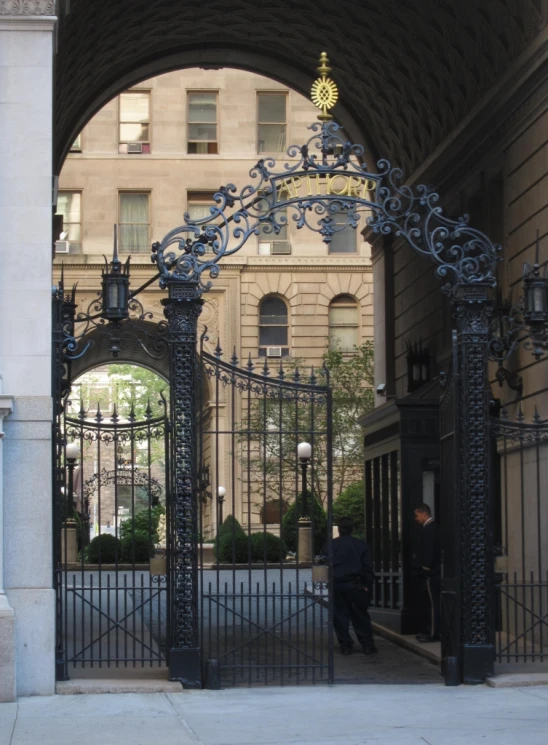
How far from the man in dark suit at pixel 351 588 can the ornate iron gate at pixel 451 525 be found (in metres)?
2.51

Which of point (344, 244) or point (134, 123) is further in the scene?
point (344, 244)

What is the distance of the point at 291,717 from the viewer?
1255 cm

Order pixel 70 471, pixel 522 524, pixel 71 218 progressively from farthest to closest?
pixel 71 218
pixel 522 524
pixel 70 471

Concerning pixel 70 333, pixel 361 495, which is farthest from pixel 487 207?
pixel 361 495

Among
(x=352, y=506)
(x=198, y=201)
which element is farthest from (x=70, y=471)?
(x=198, y=201)

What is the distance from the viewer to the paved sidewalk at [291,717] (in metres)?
11.4

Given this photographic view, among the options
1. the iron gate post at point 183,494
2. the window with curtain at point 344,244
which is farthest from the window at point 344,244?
the iron gate post at point 183,494

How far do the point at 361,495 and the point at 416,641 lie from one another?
24.3 m

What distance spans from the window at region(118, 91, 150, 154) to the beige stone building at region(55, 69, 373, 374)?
4cm

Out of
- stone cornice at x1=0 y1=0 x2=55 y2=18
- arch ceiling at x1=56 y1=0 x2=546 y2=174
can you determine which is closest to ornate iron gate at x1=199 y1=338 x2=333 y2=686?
stone cornice at x1=0 y1=0 x2=55 y2=18

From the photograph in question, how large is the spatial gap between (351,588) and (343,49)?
11.1 meters

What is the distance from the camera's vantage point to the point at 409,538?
67.9 feet

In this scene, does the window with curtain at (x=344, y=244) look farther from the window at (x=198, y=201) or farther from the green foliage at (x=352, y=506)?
the green foliage at (x=352, y=506)

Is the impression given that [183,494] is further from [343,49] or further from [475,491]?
[343,49]
